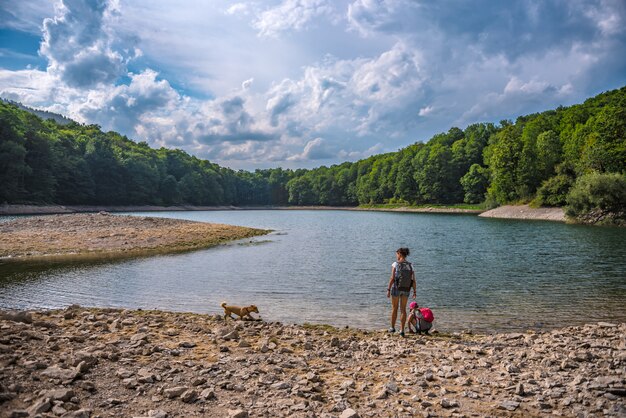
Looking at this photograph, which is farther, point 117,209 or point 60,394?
point 117,209

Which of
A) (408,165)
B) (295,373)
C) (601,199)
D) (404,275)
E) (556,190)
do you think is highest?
(408,165)

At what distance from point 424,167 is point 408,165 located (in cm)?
1580

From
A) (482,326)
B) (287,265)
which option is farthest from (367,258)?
(482,326)

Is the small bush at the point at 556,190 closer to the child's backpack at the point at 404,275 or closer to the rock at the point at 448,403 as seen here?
the child's backpack at the point at 404,275

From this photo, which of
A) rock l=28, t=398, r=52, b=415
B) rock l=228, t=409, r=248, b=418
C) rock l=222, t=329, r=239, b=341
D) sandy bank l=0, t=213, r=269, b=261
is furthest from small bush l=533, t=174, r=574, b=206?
rock l=28, t=398, r=52, b=415

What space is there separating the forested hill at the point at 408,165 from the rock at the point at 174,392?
8056 cm

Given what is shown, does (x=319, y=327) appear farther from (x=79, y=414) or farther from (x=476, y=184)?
(x=476, y=184)

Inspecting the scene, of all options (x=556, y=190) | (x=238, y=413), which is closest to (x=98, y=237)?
(x=238, y=413)

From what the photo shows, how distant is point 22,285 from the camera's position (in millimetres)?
19141

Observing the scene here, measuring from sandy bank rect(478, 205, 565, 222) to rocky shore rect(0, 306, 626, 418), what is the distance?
69.5 metres

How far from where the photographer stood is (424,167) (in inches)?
5571

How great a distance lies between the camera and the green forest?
70875mm

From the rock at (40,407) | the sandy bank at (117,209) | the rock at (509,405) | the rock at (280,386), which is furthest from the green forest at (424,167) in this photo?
the rock at (40,407)

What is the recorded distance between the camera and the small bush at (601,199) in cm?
5588
